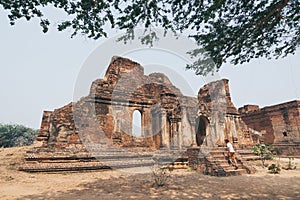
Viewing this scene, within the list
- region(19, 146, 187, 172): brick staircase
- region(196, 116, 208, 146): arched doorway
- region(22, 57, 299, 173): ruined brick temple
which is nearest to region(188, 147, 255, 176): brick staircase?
region(22, 57, 299, 173): ruined brick temple

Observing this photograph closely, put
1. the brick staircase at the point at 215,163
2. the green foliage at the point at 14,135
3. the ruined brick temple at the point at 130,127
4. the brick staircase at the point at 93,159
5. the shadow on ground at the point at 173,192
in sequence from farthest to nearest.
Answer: the green foliage at the point at 14,135 < the ruined brick temple at the point at 130,127 < the brick staircase at the point at 215,163 < the brick staircase at the point at 93,159 < the shadow on ground at the point at 173,192

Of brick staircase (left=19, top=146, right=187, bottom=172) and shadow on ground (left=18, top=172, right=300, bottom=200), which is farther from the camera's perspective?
brick staircase (left=19, top=146, right=187, bottom=172)

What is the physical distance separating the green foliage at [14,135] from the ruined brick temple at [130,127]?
98.1 feet

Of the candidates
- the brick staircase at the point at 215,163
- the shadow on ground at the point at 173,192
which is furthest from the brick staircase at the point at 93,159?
the shadow on ground at the point at 173,192

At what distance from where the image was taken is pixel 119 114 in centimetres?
1333

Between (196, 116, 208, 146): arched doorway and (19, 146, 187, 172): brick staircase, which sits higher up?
(196, 116, 208, 146): arched doorway

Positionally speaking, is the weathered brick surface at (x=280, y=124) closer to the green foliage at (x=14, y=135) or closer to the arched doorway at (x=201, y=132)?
the arched doorway at (x=201, y=132)

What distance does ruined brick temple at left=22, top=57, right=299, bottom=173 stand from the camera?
9914 millimetres

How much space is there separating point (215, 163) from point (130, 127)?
611cm

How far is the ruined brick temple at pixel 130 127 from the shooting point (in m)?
9.91

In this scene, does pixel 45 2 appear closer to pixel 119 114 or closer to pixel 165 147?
pixel 119 114

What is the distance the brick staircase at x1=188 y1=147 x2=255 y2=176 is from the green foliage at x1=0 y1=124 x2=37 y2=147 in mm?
36563

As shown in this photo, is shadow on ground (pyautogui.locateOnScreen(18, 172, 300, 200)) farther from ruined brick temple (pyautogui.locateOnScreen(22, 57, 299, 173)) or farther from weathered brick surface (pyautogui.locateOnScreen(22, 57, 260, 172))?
weathered brick surface (pyautogui.locateOnScreen(22, 57, 260, 172))

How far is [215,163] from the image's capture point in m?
9.37
